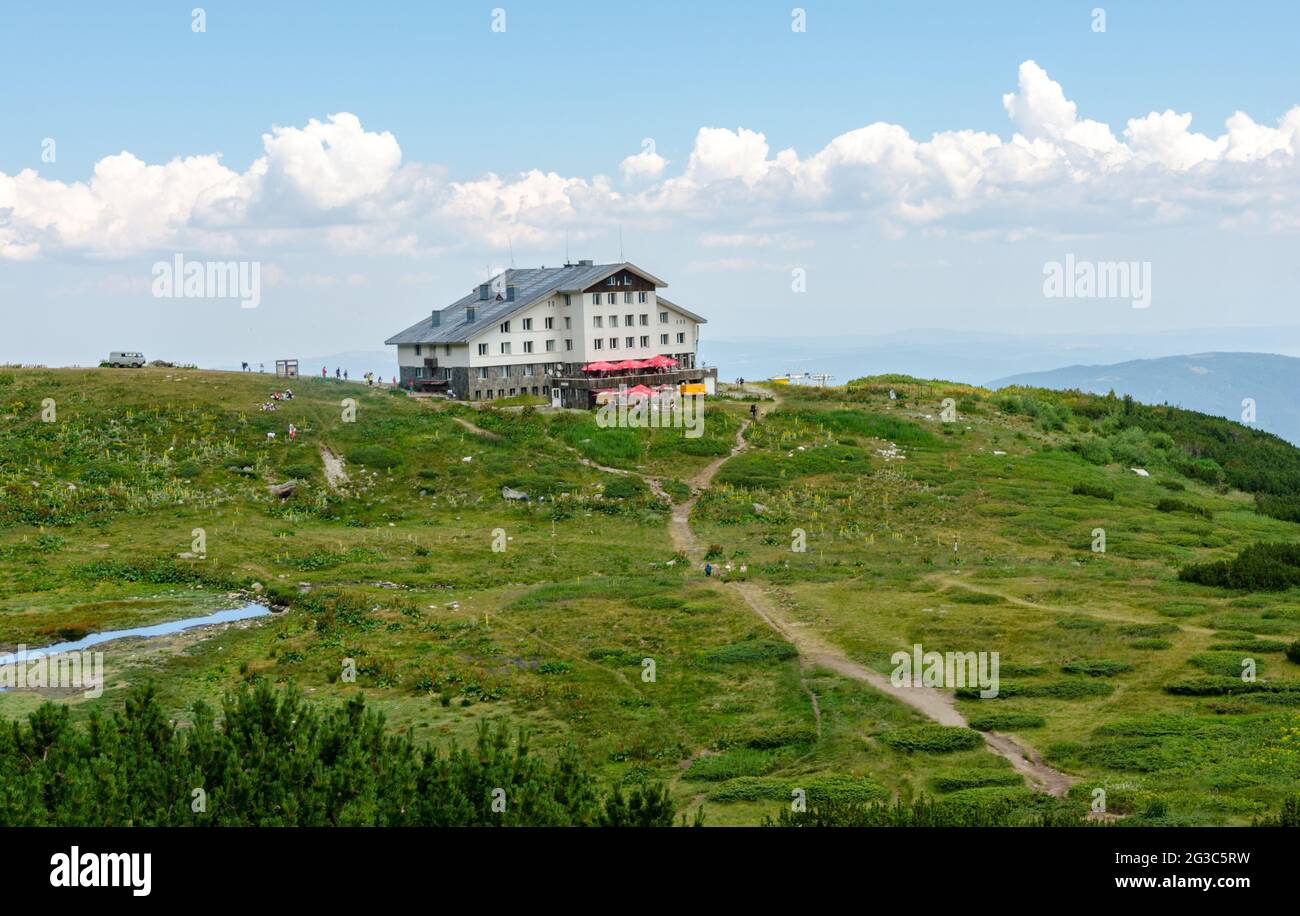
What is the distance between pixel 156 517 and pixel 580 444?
25.6 m

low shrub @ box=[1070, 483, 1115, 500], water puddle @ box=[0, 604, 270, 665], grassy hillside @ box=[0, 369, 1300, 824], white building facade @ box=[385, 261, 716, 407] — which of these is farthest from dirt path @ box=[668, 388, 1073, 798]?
white building facade @ box=[385, 261, 716, 407]

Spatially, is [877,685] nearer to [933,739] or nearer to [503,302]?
[933,739]

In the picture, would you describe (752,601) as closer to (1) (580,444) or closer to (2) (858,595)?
(2) (858,595)

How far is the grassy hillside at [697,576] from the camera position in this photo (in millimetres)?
31469

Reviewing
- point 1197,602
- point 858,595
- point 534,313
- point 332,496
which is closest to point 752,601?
point 858,595

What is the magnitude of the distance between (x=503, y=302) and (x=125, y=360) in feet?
95.8

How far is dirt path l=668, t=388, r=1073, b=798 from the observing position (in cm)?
2928

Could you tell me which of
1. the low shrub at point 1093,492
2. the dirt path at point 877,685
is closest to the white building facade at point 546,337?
the low shrub at point 1093,492

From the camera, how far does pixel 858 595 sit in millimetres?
47375

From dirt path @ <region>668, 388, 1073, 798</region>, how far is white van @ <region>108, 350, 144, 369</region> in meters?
54.1

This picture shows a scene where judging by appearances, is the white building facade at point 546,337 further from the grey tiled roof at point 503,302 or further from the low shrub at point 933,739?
the low shrub at point 933,739

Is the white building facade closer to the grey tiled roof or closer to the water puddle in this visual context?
the grey tiled roof

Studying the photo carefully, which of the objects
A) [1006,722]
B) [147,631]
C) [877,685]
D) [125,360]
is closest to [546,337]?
[125,360]

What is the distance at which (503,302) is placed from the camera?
313 ft
